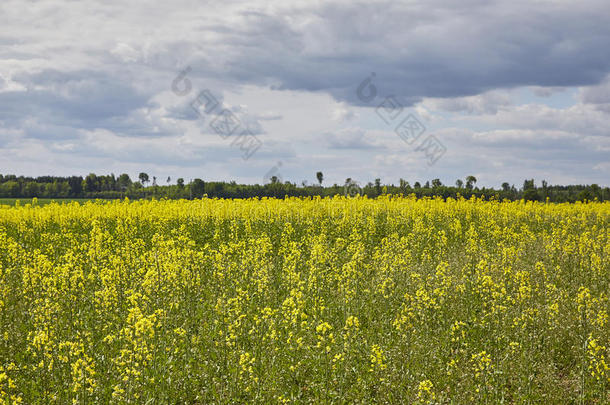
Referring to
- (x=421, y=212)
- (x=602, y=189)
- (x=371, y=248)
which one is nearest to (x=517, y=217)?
(x=421, y=212)

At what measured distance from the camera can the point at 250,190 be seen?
220 feet

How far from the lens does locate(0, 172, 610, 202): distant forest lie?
180ft

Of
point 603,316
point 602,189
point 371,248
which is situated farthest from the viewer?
point 602,189

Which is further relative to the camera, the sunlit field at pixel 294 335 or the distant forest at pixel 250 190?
the distant forest at pixel 250 190

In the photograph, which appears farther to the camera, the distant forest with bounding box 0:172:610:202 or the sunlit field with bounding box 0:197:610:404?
the distant forest with bounding box 0:172:610:202

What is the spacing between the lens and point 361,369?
291 inches

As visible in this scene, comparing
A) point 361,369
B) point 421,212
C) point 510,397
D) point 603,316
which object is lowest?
point 510,397

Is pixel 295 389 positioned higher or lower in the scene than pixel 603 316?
lower

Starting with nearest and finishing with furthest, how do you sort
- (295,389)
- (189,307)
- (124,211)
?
1. (295,389)
2. (189,307)
3. (124,211)

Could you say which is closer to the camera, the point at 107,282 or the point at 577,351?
the point at 577,351

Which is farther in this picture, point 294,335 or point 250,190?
point 250,190

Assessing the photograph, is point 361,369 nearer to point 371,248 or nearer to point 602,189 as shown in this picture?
point 371,248

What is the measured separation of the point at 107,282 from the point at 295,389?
17.1 ft

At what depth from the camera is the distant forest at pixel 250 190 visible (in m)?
54.8
